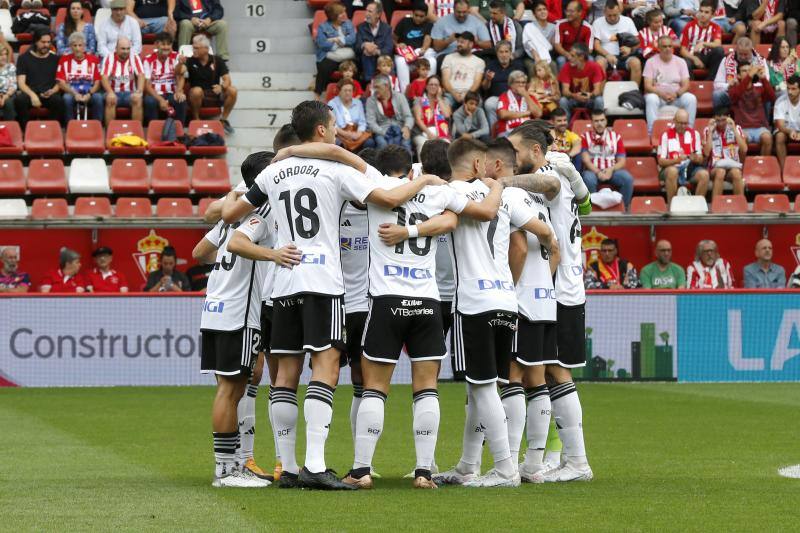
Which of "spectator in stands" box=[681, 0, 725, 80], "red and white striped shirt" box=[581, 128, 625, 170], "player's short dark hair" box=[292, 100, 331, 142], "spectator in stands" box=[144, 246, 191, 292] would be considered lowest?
"spectator in stands" box=[144, 246, 191, 292]

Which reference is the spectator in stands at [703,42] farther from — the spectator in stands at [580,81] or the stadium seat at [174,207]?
the stadium seat at [174,207]

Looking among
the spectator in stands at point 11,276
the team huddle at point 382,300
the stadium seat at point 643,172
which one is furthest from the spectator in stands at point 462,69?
the team huddle at point 382,300

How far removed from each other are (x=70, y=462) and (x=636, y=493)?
4.30m

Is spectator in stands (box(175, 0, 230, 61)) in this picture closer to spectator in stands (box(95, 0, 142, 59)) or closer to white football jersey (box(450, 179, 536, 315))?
spectator in stands (box(95, 0, 142, 59))

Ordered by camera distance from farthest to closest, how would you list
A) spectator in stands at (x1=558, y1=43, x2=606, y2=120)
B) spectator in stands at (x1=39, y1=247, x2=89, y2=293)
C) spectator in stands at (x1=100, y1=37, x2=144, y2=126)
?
spectator in stands at (x1=558, y1=43, x2=606, y2=120) < spectator in stands at (x1=100, y1=37, x2=144, y2=126) < spectator in stands at (x1=39, y1=247, x2=89, y2=293)

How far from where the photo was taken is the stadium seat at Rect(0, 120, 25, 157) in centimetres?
2080

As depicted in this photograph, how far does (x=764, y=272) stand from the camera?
64.1ft

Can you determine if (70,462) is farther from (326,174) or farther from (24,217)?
(24,217)

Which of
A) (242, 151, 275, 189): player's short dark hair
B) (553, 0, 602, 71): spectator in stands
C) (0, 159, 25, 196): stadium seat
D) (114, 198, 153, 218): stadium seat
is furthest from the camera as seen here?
(553, 0, 602, 71): spectator in stands

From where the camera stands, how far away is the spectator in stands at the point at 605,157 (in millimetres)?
20734

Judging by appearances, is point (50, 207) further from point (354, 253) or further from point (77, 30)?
point (354, 253)

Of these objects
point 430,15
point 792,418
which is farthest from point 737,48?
point 792,418

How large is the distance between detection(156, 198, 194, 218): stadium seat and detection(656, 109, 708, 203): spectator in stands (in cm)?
749

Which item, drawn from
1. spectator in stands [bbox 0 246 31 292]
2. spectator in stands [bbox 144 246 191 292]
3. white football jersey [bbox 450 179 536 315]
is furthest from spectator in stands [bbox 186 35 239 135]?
white football jersey [bbox 450 179 536 315]
